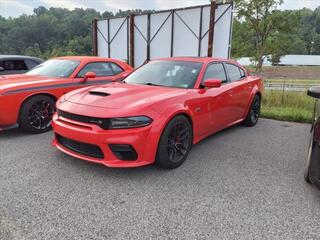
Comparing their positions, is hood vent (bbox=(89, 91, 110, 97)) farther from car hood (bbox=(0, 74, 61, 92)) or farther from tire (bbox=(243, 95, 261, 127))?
tire (bbox=(243, 95, 261, 127))

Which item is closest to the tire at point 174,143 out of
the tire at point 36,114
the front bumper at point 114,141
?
the front bumper at point 114,141

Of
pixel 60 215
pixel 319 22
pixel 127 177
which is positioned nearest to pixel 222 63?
pixel 127 177

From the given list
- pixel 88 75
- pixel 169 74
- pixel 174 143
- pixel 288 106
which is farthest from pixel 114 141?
pixel 288 106

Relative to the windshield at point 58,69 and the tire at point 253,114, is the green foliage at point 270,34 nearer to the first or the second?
the tire at point 253,114

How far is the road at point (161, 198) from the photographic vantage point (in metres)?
2.27

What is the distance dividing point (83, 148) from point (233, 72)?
10.4 ft

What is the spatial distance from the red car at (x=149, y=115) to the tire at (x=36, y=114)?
4.62 feet

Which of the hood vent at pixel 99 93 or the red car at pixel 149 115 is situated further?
the hood vent at pixel 99 93

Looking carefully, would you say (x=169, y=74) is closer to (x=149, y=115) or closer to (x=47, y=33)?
(x=149, y=115)

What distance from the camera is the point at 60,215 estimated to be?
2.46 metres

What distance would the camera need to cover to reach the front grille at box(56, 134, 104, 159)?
10.4ft

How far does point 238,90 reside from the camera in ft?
16.1

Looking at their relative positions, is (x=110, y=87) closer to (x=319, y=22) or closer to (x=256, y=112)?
(x=256, y=112)

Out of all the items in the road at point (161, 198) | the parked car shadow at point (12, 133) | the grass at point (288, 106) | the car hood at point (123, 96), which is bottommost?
the road at point (161, 198)
